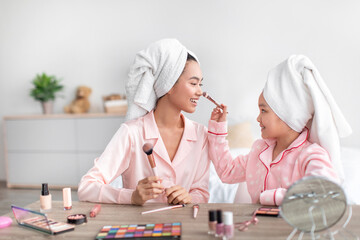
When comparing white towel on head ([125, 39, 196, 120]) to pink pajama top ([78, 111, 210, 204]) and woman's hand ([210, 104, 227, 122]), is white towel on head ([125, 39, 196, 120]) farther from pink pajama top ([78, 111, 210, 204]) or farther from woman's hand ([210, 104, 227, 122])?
woman's hand ([210, 104, 227, 122])

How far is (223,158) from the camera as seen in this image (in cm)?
175

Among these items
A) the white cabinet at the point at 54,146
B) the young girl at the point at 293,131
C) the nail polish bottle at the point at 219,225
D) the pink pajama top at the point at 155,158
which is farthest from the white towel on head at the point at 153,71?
the white cabinet at the point at 54,146

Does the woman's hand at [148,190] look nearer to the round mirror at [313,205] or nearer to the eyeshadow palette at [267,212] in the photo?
the eyeshadow palette at [267,212]

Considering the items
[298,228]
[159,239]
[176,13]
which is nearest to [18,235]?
[159,239]

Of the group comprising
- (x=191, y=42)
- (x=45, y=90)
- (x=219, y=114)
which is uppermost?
(x=191, y=42)

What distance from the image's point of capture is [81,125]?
15.5ft

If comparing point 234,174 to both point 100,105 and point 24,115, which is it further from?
point 24,115

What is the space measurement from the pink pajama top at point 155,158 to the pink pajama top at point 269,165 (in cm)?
8

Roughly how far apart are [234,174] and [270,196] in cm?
39

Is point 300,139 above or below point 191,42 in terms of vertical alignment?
below

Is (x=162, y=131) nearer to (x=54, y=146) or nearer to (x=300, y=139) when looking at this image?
(x=300, y=139)

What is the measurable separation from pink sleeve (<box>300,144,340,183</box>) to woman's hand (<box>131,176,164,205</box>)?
507mm

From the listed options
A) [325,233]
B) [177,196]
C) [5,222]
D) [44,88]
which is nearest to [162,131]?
[177,196]

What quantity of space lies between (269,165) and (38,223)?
34.4 inches
